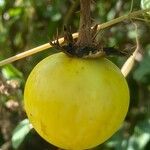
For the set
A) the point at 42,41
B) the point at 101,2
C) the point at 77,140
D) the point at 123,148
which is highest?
the point at 77,140

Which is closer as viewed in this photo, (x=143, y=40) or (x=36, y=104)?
(x=36, y=104)

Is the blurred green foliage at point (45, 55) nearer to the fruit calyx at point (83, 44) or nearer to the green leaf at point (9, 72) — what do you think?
the green leaf at point (9, 72)

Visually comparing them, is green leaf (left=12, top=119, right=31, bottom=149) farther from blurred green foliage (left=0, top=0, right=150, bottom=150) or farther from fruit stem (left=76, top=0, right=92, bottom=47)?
fruit stem (left=76, top=0, right=92, bottom=47)

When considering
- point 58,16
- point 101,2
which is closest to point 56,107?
point 101,2

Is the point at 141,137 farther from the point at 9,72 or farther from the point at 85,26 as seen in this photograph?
the point at 85,26

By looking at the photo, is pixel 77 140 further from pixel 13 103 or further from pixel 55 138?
pixel 13 103

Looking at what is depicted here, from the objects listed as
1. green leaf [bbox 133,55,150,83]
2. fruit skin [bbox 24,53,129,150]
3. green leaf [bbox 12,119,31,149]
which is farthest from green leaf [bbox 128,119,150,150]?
fruit skin [bbox 24,53,129,150]

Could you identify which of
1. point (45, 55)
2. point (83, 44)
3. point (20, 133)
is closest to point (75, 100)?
point (83, 44)
